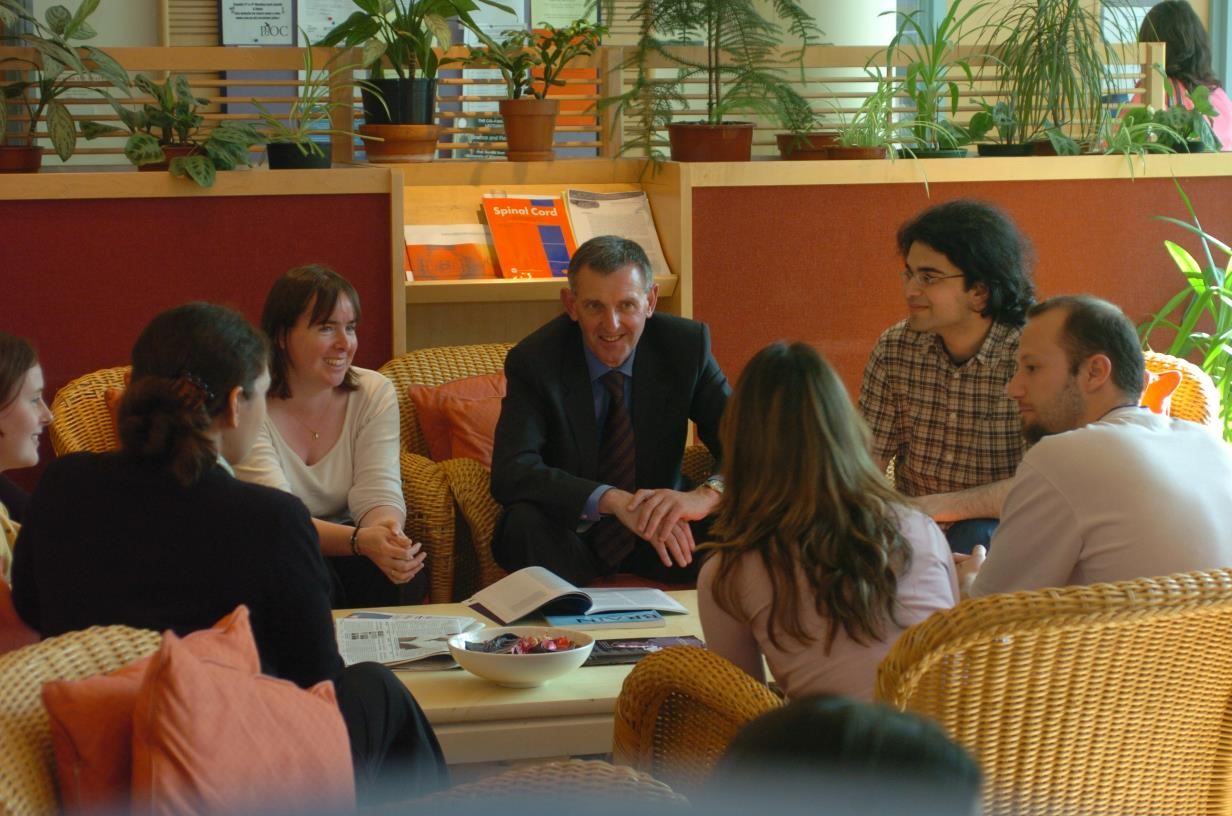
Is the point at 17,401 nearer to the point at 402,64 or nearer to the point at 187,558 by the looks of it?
the point at 187,558

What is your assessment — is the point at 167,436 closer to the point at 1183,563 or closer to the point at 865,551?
the point at 865,551

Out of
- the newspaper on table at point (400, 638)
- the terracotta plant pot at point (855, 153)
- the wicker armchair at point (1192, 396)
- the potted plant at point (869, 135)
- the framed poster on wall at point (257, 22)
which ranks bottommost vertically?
the newspaper on table at point (400, 638)

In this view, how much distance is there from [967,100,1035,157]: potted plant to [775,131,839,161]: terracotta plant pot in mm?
453

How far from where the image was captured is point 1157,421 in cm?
225

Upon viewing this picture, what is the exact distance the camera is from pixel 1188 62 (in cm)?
490

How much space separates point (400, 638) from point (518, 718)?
34 cm

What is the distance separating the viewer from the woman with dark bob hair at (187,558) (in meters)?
1.86

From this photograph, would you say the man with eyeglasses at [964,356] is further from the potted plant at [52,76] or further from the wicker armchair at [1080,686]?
the potted plant at [52,76]

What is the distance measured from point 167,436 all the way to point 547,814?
1597 mm

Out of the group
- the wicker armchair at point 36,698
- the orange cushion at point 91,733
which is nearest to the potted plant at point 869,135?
the wicker armchair at point 36,698

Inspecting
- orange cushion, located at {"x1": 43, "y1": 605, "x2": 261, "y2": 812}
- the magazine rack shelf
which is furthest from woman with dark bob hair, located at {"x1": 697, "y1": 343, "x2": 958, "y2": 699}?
the magazine rack shelf

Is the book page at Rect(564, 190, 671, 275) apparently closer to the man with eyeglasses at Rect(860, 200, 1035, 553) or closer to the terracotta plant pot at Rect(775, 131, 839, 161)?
the terracotta plant pot at Rect(775, 131, 839, 161)

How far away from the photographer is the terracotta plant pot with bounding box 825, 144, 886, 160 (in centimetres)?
441

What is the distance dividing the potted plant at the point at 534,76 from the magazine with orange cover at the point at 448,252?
30 centimetres
